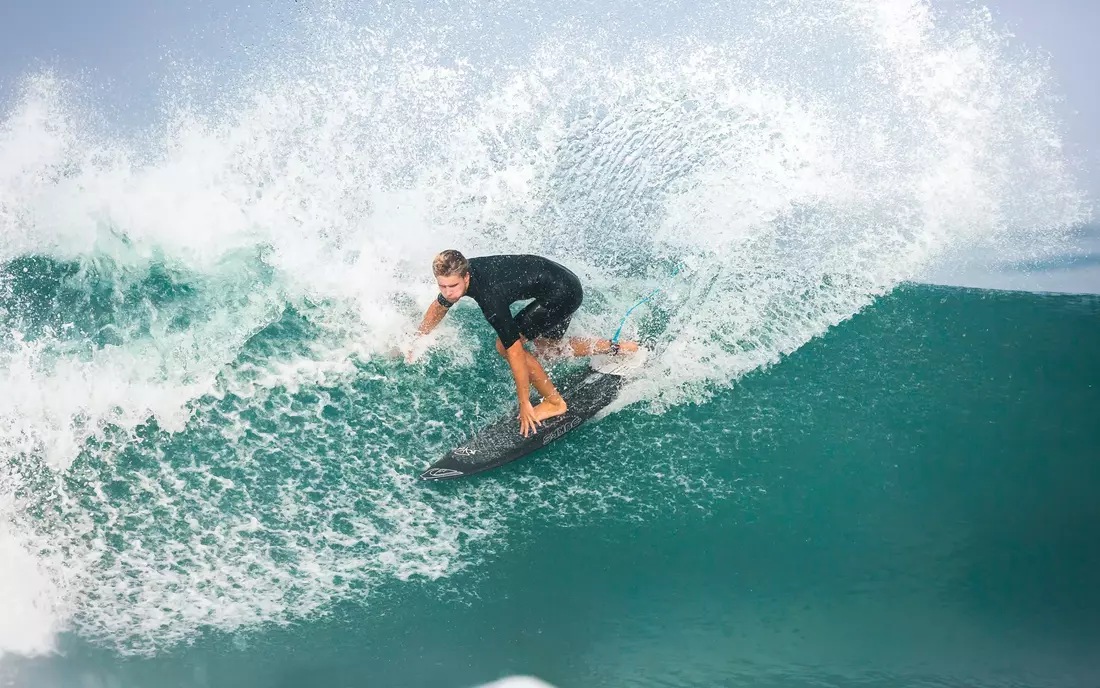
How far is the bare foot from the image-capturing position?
12.5ft

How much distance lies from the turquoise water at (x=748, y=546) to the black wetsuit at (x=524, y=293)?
23.4 inches

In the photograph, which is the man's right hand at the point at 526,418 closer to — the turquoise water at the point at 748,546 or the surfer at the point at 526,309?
the surfer at the point at 526,309

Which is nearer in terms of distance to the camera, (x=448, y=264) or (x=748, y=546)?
(x=448, y=264)

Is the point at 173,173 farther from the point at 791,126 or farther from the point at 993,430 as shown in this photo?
the point at 993,430

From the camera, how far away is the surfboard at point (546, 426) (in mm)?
3688

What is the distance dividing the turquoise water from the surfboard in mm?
106

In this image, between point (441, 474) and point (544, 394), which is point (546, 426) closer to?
point (544, 394)

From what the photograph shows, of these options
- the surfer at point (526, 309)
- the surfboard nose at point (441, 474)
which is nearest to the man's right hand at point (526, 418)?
the surfer at point (526, 309)

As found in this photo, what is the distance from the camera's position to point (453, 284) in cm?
318

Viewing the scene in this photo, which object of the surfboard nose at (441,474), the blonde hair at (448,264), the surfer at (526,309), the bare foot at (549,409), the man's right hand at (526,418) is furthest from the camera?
the bare foot at (549,409)

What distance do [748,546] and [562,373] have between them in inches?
54.8

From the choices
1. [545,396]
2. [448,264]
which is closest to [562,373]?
[545,396]

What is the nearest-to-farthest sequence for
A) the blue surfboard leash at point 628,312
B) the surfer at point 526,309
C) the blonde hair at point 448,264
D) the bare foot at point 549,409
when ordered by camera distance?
the blonde hair at point 448,264 < the surfer at point 526,309 < the bare foot at point 549,409 < the blue surfboard leash at point 628,312

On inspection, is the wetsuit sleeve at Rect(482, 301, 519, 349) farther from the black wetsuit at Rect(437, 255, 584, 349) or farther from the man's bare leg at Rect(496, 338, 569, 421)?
the man's bare leg at Rect(496, 338, 569, 421)
